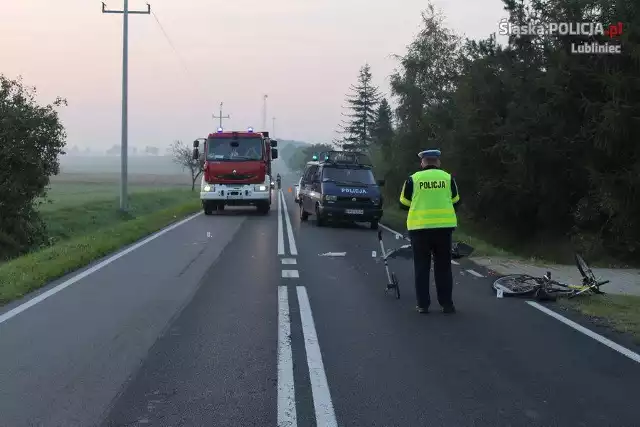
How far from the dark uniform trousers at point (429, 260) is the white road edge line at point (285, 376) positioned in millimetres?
1642

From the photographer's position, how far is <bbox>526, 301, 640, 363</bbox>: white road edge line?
256 inches

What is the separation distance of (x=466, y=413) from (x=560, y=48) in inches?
662

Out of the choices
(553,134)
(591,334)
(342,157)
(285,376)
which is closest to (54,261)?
(285,376)

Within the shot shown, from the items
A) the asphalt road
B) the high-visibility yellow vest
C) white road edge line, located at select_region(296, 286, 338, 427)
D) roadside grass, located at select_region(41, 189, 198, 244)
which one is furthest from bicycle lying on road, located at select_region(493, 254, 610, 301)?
roadside grass, located at select_region(41, 189, 198, 244)

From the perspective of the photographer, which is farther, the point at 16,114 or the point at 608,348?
the point at 16,114

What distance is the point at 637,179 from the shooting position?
15719 mm

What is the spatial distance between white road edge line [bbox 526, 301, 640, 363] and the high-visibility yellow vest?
166 cm

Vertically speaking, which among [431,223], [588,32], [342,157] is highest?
[588,32]

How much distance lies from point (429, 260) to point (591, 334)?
197 centimetres

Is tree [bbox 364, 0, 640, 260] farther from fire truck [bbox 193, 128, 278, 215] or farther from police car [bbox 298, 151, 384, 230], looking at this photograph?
fire truck [bbox 193, 128, 278, 215]

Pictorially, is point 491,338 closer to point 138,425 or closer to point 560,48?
point 138,425

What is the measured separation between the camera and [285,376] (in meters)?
5.66

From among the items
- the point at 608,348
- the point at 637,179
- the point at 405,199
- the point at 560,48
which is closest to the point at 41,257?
the point at 405,199

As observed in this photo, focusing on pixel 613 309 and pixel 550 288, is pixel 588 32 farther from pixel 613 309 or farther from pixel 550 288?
pixel 613 309
